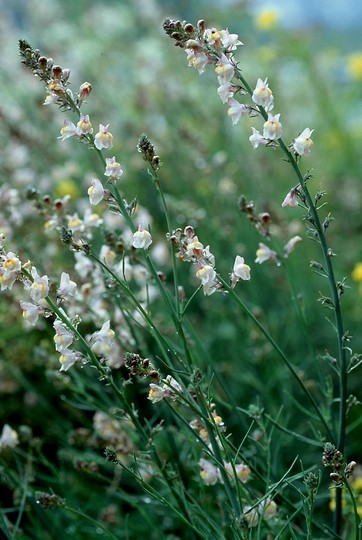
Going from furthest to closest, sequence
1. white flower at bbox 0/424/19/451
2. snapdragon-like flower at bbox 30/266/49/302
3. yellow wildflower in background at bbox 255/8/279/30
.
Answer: yellow wildflower in background at bbox 255/8/279/30 → white flower at bbox 0/424/19/451 → snapdragon-like flower at bbox 30/266/49/302

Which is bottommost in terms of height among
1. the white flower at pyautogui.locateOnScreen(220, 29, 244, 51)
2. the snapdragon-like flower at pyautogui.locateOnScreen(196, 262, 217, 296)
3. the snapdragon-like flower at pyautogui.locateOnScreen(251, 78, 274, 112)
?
the snapdragon-like flower at pyautogui.locateOnScreen(196, 262, 217, 296)

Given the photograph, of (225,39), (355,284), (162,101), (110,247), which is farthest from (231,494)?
(162,101)

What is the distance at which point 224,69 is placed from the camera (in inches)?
54.2

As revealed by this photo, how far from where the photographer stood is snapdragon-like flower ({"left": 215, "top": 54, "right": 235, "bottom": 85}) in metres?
1.38

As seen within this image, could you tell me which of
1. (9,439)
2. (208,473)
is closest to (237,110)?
(208,473)

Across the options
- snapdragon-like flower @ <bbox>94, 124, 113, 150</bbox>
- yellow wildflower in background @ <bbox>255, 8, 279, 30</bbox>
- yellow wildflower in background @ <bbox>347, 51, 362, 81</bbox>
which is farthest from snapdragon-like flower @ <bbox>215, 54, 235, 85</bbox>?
yellow wildflower in background @ <bbox>347, 51, 362, 81</bbox>

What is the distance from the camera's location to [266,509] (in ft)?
5.18

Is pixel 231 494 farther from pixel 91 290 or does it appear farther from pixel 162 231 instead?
pixel 162 231

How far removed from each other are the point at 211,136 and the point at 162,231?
98cm

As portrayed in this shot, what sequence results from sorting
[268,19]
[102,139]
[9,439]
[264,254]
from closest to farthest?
1. [102,139]
2. [264,254]
3. [9,439]
4. [268,19]

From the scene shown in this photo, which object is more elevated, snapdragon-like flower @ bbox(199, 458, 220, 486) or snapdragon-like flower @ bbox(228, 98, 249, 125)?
snapdragon-like flower @ bbox(228, 98, 249, 125)

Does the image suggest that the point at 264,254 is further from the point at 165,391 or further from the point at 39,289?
the point at 39,289

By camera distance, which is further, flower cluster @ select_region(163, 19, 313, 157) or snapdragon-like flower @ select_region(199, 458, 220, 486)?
snapdragon-like flower @ select_region(199, 458, 220, 486)

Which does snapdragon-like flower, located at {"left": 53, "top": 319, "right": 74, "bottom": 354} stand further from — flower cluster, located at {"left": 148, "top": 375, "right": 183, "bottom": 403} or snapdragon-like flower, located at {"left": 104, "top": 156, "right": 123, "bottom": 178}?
snapdragon-like flower, located at {"left": 104, "top": 156, "right": 123, "bottom": 178}
